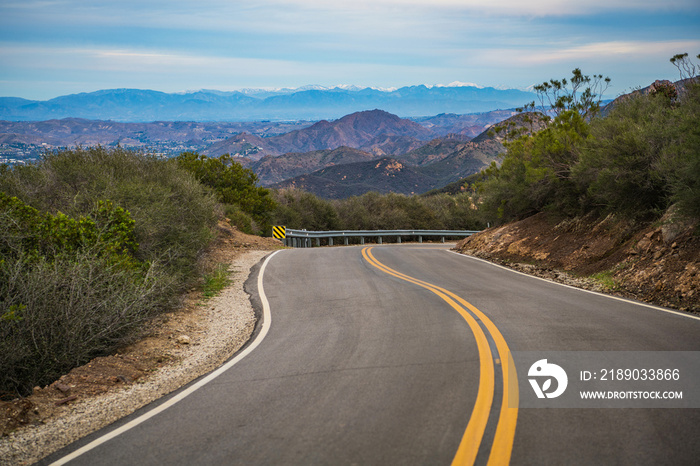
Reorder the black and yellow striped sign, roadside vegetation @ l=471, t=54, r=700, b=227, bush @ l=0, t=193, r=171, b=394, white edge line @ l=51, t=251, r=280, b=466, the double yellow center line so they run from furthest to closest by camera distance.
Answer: the black and yellow striped sign → roadside vegetation @ l=471, t=54, r=700, b=227 → bush @ l=0, t=193, r=171, b=394 → white edge line @ l=51, t=251, r=280, b=466 → the double yellow center line

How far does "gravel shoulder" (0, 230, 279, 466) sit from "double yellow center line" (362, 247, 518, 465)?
3479 mm

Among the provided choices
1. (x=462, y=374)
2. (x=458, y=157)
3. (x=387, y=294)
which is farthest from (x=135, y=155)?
(x=458, y=157)

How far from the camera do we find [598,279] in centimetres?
1203

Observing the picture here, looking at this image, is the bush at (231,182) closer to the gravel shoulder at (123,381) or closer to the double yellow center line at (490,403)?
the gravel shoulder at (123,381)

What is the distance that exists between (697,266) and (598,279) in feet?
8.20

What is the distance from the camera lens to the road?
4.09 meters

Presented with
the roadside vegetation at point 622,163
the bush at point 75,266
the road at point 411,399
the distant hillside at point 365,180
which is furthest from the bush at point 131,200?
the distant hillside at point 365,180

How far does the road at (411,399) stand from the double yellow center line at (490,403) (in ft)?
0.06

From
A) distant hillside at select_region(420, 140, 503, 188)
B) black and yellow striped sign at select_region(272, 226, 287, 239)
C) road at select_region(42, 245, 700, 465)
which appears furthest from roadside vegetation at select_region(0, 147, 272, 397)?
distant hillside at select_region(420, 140, 503, 188)

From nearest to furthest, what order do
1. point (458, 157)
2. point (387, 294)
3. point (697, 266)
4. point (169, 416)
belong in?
point (169, 416) → point (697, 266) → point (387, 294) → point (458, 157)

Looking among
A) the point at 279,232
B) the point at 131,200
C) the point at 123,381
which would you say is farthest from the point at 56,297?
the point at 279,232

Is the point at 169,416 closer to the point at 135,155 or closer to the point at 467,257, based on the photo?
the point at 467,257

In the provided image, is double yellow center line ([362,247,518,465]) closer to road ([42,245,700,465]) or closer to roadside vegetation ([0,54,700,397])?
road ([42,245,700,465])

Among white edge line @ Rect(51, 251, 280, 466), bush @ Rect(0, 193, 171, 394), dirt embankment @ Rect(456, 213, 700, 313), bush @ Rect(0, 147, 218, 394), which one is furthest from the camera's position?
dirt embankment @ Rect(456, 213, 700, 313)
